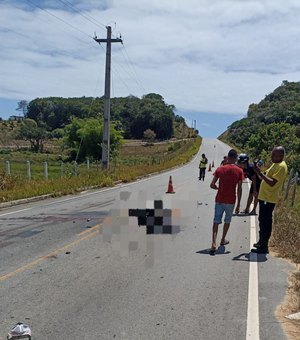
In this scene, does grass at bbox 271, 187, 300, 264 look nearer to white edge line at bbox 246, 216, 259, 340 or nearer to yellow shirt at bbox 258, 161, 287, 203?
white edge line at bbox 246, 216, 259, 340

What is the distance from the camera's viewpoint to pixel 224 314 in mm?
5609

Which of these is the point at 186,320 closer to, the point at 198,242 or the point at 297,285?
the point at 297,285

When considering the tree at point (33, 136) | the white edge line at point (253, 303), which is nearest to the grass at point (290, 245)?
the white edge line at point (253, 303)

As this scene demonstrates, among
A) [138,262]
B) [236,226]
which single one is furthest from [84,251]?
[236,226]

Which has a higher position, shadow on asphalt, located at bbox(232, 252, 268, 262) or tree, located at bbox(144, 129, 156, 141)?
shadow on asphalt, located at bbox(232, 252, 268, 262)

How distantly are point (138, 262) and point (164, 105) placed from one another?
16726 cm

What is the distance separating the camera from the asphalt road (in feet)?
17.1

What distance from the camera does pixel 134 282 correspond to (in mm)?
6875

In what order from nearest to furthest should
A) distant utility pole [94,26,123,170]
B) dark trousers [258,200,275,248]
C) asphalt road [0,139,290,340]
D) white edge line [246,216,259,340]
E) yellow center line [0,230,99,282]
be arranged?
white edge line [246,216,259,340] < asphalt road [0,139,290,340] < yellow center line [0,230,99,282] < dark trousers [258,200,275,248] < distant utility pole [94,26,123,170]

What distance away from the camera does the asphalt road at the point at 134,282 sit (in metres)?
5.20

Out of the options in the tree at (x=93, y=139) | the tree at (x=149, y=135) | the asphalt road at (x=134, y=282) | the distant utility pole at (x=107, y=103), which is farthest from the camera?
the tree at (x=149, y=135)

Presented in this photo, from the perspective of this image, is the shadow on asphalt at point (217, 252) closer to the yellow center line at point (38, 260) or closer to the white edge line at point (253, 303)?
the white edge line at point (253, 303)

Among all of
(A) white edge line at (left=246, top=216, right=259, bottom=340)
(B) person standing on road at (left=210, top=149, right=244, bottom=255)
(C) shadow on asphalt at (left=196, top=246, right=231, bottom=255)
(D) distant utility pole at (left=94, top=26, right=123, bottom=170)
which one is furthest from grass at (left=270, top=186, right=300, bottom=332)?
(D) distant utility pole at (left=94, top=26, right=123, bottom=170)

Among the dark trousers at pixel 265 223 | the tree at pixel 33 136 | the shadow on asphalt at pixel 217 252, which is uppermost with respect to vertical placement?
the dark trousers at pixel 265 223
